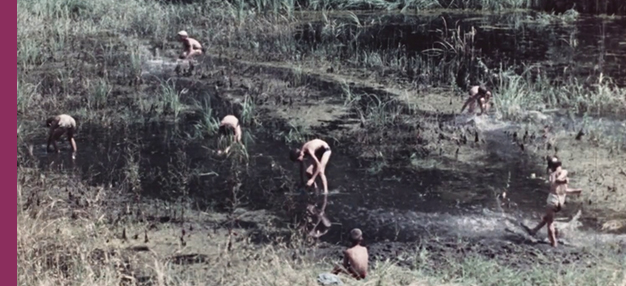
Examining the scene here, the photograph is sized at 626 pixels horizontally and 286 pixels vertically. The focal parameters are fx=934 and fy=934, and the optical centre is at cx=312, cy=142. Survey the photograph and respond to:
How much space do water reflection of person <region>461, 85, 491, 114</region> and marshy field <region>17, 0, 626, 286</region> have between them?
0.34ft

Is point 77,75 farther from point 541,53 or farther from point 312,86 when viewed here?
point 541,53

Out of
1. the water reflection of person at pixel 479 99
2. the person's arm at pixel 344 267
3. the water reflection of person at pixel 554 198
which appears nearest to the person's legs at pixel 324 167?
the person's arm at pixel 344 267

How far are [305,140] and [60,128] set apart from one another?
1955 mm

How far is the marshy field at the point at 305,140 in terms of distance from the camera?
218 inches

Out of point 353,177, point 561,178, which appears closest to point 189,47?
point 353,177

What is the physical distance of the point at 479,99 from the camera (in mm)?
8016

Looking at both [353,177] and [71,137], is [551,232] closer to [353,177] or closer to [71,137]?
[353,177]

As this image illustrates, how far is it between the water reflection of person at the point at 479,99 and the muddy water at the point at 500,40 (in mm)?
1107

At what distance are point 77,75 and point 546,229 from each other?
4.57 meters

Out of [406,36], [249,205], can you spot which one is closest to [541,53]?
[406,36]

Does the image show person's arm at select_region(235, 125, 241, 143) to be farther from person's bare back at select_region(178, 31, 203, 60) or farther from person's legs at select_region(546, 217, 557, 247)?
person's legs at select_region(546, 217, 557, 247)

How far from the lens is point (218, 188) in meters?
6.70

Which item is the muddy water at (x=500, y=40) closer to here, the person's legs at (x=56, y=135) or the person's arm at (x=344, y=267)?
the person's legs at (x=56, y=135)

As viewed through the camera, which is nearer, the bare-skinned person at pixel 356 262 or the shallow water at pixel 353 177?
the bare-skinned person at pixel 356 262
